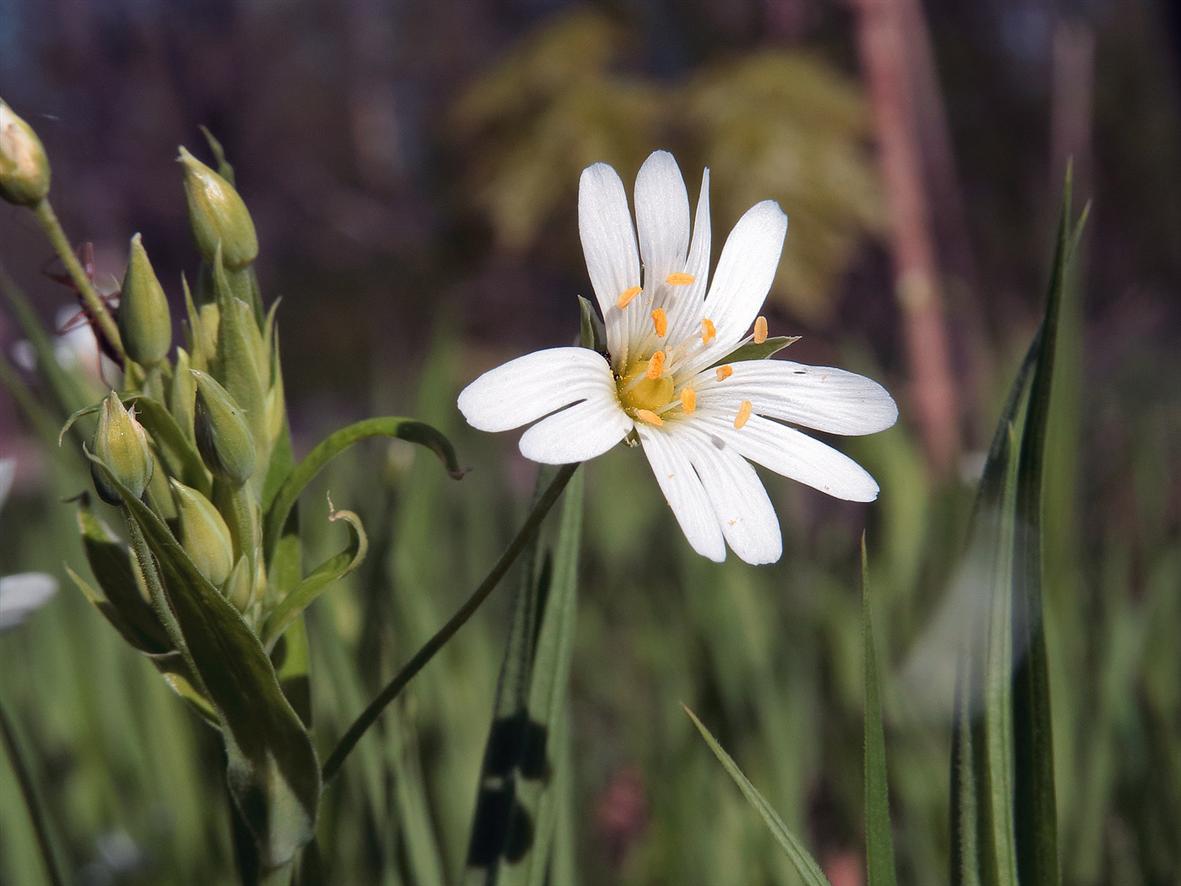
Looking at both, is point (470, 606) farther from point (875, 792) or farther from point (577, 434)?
point (875, 792)

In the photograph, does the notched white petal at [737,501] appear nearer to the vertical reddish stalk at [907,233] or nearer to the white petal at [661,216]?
the white petal at [661,216]

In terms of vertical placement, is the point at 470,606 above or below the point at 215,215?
below

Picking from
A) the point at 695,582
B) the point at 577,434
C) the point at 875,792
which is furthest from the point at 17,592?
the point at 695,582

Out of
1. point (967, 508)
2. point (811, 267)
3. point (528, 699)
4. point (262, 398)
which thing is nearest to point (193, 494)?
point (262, 398)

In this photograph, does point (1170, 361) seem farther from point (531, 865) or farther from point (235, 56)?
point (235, 56)

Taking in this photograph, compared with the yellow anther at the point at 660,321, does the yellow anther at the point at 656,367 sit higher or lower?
lower

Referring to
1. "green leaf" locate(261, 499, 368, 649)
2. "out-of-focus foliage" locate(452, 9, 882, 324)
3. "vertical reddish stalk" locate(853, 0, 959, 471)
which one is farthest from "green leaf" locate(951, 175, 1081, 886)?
"out-of-focus foliage" locate(452, 9, 882, 324)

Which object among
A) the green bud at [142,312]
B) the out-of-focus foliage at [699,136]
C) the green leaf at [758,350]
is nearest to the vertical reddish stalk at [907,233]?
the out-of-focus foliage at [699,136]
